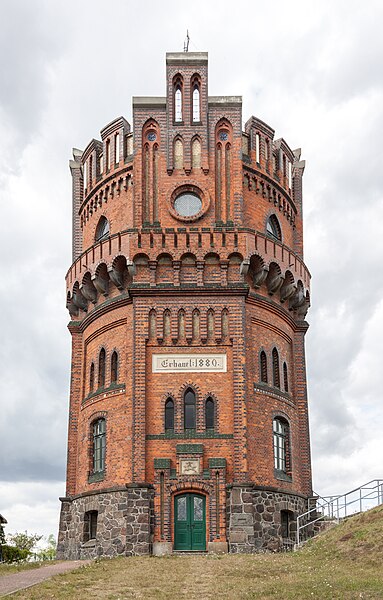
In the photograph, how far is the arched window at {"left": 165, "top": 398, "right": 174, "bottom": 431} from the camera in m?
29.0

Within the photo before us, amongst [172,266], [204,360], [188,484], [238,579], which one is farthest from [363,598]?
[172,266]

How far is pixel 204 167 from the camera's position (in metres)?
31.8

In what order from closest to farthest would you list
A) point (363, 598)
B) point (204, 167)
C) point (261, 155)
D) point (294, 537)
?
point (363, 598)
point (294, 537)
point (204, 167)
point (261, 155)

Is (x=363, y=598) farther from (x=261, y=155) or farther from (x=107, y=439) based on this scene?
(x=261, y=155)

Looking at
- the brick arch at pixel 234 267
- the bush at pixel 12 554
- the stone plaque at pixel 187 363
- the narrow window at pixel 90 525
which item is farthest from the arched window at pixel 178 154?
the bush at pixel 12 554

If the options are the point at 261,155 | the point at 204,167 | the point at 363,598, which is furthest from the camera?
the point at 261,155

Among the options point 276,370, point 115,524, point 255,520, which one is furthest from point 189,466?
point 276,370

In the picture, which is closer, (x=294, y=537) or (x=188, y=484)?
(x=188, y=484)

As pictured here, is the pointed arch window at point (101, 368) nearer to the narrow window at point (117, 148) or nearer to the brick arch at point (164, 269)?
the brick arch at point (164, 269)

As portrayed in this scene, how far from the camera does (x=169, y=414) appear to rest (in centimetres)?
2912

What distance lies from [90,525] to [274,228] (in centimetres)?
1419

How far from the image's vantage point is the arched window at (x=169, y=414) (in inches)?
1140

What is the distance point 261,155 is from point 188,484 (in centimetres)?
1414

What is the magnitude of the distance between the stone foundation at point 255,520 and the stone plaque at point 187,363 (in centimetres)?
440
